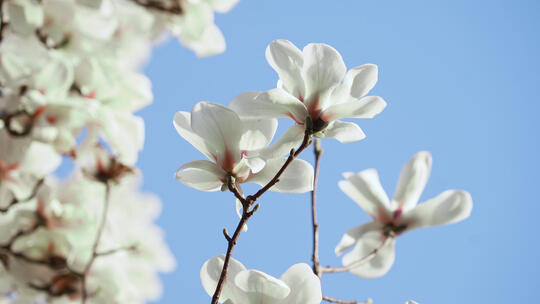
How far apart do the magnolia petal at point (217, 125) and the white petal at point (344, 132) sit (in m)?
0.08

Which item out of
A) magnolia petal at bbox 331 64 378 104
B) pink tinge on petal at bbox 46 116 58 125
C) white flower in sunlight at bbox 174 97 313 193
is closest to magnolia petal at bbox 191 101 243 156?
white flower in sunlight at bbox 174 97 313 193

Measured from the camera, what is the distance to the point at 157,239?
0.64 metres

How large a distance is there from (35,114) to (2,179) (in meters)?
0.10

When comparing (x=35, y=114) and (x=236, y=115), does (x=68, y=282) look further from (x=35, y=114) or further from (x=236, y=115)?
(x=236, y=115)

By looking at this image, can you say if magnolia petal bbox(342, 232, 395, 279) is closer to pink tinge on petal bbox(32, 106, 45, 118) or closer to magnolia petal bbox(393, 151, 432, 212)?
magnolia petal bbox(393, 151, 432, 212)

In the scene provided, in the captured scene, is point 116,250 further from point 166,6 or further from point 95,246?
point 166,6

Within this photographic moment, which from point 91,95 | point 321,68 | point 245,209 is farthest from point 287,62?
point 91,95

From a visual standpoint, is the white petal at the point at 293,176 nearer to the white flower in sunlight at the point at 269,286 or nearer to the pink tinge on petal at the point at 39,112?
the white flower in sunlight at the point at 269,286

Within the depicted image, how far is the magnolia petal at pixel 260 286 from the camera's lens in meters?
0.39

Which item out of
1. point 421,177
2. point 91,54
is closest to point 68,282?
point 91,54

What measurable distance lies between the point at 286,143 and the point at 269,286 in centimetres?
12

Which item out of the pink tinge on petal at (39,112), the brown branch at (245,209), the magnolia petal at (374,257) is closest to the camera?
the brown branch at (245,209)

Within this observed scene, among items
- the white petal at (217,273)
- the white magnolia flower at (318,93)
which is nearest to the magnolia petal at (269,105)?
the white magnolia flower at (318,93)

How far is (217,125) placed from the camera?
0.42 metres
